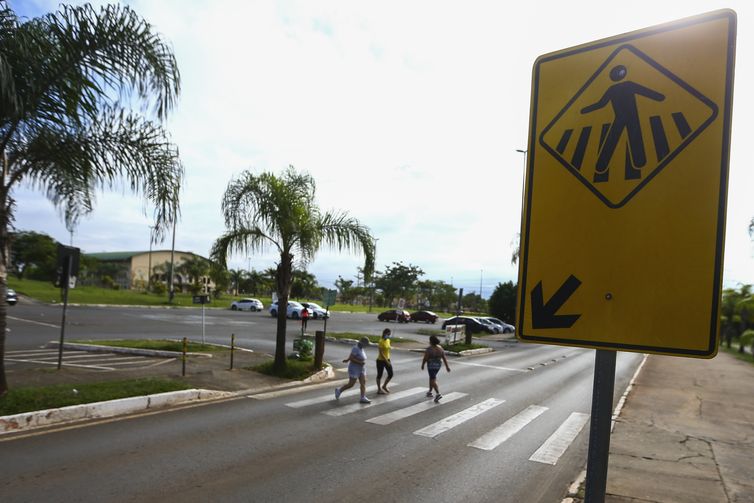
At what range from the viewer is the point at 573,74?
1990 millimetres

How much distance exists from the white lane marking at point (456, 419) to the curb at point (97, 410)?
4794 millimetres

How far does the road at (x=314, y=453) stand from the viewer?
5973mm

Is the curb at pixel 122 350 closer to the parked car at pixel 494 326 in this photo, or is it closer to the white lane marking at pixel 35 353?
the white lane marking at pixel 35 353

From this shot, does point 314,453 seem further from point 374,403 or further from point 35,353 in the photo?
point 35,353

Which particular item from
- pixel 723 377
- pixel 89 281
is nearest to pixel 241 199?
pixel 723 377

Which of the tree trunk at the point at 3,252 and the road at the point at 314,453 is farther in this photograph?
the tree trunk at the point at 3,252

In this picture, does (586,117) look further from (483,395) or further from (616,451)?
(483,395)

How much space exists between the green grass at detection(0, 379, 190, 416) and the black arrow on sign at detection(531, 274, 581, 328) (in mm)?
9100

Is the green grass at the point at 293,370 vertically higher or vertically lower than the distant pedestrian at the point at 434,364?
lower

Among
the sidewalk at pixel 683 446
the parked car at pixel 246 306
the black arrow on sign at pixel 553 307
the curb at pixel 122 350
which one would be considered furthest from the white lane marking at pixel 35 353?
the parked car at pixel 246 306

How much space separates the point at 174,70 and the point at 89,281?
304 feet

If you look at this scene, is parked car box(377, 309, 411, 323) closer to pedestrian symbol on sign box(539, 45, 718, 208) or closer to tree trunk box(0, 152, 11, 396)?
tree trunk box(0, 152, 11, 396)

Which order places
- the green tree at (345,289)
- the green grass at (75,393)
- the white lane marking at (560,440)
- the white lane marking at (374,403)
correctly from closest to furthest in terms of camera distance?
the white lane marking at (560,440) < the green grass at (75,393) < the white lane marking at (374,403) < the green tree at (345,289)

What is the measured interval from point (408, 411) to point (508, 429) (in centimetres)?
216
